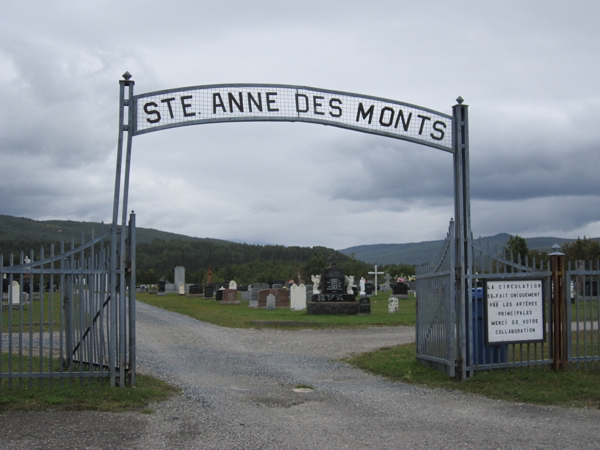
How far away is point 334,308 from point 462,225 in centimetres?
1573

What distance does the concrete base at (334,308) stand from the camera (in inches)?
998

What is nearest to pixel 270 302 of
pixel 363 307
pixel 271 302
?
pixel 271 302

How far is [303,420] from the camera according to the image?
7152mm

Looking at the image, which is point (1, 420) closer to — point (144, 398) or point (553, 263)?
point (144, 398)

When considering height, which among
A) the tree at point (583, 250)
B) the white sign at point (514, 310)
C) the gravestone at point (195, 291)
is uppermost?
the tree at point (583, 250)

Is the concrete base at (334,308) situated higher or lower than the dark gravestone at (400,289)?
lower

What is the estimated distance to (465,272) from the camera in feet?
32.5

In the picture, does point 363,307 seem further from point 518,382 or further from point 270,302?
point 518,382

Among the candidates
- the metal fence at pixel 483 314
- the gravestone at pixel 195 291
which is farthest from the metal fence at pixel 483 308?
the gravestone at pixel 195 291

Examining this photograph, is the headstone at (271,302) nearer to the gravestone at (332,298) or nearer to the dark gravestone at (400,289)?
the gravestone at (332,298)

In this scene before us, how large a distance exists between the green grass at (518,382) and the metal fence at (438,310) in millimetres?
240

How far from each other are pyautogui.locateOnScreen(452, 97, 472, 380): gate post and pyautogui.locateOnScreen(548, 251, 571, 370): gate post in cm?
145

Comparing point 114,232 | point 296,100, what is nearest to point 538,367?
point 296,100

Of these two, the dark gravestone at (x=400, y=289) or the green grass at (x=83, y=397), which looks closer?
the green grass at (x=83, y=397)
